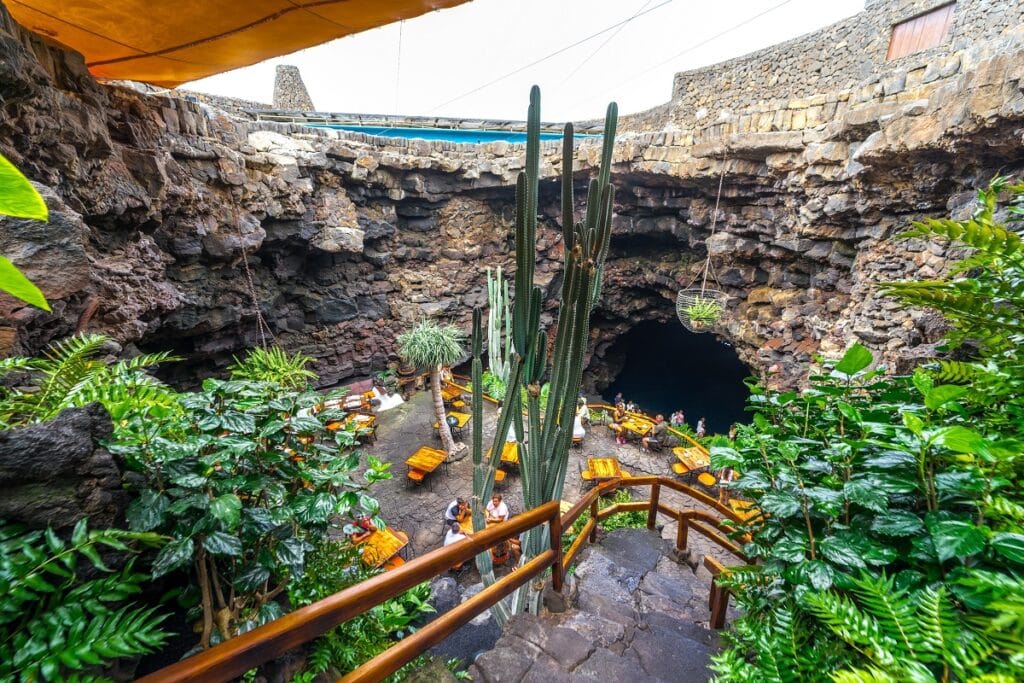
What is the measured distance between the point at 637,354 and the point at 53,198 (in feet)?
33.1

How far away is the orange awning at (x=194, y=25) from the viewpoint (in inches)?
72.0

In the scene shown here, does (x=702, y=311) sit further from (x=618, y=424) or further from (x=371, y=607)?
(x=371, y=607)

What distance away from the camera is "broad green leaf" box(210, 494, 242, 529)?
3.10 feet

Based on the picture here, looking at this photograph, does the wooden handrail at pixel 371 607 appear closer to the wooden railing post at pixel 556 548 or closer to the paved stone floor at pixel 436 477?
the wooden railing post at pixel 556 548

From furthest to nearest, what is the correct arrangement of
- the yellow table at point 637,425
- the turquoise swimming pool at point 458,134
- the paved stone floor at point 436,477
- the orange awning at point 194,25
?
the turquoise swimming pool at point 458,134
the yellow table at point 637,425
the paved stone floor at point 436,477
the orange awning at point 194,25

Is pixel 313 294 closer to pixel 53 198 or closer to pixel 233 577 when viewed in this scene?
pixel 53 198

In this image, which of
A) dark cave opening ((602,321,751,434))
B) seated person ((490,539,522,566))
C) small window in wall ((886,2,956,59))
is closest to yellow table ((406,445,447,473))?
seated person ((490,539,522,566))

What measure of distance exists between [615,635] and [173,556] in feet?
5.11

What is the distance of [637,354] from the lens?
1029 centimetres

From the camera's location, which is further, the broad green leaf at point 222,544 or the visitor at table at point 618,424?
the visitor at table at point 618,424

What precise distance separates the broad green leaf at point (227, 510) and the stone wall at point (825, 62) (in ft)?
19.0

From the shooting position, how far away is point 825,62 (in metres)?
6.17

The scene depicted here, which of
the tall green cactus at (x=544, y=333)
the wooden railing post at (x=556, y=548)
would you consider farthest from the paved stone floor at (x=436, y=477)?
the tall green cactus at (x=544, y=333)

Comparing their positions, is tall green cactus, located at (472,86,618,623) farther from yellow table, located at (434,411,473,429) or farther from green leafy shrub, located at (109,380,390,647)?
yellow table, located at (434,411,473,429)
